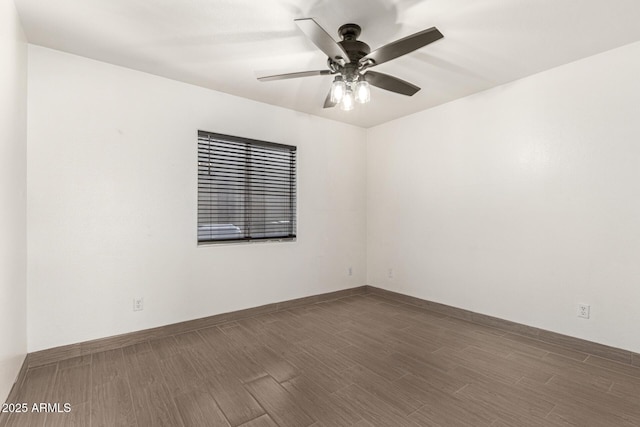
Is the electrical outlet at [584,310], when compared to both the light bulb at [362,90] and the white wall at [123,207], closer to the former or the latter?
the light bulb at [362,90]

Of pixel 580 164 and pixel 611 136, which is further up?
pixel 611 136

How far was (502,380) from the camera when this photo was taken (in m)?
2.23

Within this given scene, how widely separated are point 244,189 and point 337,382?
228 cm

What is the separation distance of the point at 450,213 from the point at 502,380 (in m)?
1.96

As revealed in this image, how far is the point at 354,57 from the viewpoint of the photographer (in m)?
2.15

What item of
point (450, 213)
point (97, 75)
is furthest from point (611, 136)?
point (97, 75)

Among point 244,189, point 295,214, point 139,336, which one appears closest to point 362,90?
point 244,189

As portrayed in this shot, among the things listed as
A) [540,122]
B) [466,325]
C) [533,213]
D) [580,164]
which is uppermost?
[540,122]

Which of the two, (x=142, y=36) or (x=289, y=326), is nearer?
(x=142, y=36)

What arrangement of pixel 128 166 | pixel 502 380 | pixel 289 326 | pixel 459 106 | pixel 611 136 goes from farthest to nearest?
pixel 459 106
pixel 289 326
pixel 128 166
pixel 611 136
pixel 502 380

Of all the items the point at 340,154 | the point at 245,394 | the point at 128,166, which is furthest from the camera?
the point at 340,154

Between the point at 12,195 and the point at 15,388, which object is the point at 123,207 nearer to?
the point at 12,195

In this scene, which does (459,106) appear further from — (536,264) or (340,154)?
(536,264)

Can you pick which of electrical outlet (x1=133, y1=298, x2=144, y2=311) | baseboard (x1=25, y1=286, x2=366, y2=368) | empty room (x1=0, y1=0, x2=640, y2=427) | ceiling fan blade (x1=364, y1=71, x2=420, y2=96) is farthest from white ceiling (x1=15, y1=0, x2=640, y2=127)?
baseboard (x1=25, y1=286, x2=366, y2=368)
